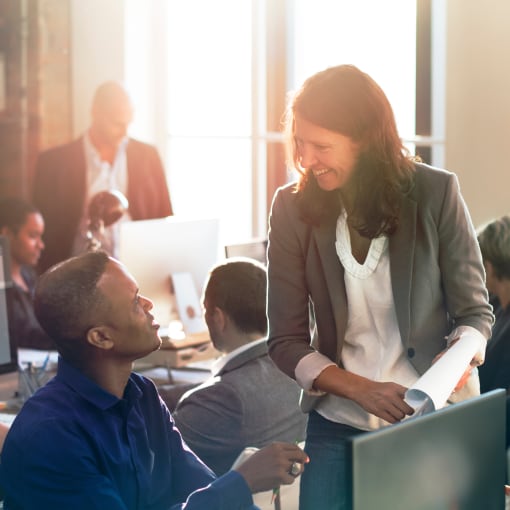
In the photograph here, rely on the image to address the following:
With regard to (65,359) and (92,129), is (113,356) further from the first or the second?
(92,129)

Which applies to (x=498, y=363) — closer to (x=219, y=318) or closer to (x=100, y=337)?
(x=219, y=318)

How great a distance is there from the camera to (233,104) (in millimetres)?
5957

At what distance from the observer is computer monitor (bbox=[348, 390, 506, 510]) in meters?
1.06

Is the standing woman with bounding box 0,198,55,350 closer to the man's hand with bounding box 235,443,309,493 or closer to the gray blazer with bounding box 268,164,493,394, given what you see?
the gray blazer with bounding box 268,164,493,394

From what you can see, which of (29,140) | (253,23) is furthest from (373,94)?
(253,23)

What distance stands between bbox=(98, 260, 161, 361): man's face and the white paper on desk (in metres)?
0.50

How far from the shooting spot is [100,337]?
5.70 feet

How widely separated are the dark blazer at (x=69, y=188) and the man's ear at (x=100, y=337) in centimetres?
347

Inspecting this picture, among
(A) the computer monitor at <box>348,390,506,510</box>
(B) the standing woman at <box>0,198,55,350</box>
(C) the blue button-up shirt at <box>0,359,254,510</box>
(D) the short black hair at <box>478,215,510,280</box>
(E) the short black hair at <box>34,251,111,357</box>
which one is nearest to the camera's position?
(A) the computer monitor at <box>348,390,506,510</box>

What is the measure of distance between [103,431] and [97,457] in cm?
5

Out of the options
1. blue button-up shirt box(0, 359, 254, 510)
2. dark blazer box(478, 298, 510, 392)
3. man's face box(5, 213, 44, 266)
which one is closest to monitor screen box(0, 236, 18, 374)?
blue button-up shirt box(0, 359, 254, 510)

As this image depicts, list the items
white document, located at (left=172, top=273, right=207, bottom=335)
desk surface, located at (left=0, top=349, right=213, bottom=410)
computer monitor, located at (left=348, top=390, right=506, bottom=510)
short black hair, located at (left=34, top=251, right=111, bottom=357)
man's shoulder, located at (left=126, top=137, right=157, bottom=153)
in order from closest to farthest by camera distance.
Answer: computer monitor, located at (left=348, top=390, right=506, bottom=510) → short black hair, located at (left=34, top=251, right=111, bottom=357) → desk surface, located at (left=0, top=349, right=213, bottom=410) → white document, located at (left=172, top=273, right=207, bottom=335) → man's shoulder, located at (left=126, top=137, right=157, bottom=153)

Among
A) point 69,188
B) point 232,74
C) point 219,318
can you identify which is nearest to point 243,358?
point 219,318

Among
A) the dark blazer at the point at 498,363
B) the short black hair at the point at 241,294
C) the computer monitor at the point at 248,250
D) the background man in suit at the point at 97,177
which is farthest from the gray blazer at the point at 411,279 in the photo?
the background man in suit at the point at 97,177
